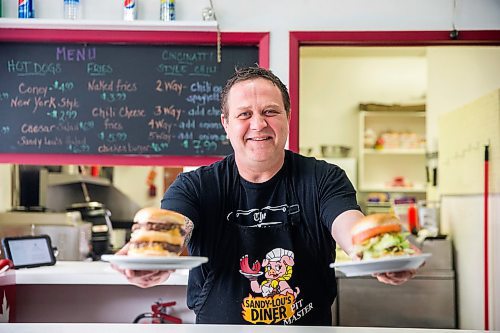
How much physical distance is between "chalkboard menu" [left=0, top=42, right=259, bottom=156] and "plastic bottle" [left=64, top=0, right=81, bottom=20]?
15 cm

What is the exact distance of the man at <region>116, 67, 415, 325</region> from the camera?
6.07ft

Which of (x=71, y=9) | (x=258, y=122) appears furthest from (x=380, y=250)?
(x=71, y=9)

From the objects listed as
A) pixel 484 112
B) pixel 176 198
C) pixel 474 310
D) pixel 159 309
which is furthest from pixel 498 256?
pixel 176 198

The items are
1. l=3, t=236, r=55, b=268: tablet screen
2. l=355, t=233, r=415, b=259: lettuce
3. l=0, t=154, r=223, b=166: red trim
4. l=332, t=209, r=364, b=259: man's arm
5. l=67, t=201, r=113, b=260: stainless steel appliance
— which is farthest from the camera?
l=67, t=201, r=113, b=260: stainless steel appliance

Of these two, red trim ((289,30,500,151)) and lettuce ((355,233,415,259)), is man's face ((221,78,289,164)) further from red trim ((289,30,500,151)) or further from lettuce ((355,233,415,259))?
red trim ((289,30,500,151))

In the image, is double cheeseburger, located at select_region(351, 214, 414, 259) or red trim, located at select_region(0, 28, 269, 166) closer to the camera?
double cheeseburger, located at select_region(351, 214, 414, 259)

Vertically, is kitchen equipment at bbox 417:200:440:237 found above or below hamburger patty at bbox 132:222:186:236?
below

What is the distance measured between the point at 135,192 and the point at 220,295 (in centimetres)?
480

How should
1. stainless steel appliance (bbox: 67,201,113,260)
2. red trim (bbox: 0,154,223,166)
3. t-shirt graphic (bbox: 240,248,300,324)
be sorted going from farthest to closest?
stainless steel appliance (bbox: 67,201,113,260) → red trim (bbox: 0,154,223,166) → t-shirt graphic (bbox: 240,248,300,324)

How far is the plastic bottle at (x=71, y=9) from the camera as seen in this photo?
3.25m

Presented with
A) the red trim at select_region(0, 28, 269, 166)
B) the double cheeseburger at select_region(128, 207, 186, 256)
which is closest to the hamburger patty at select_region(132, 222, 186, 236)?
the double cheeseburger at select_region(128, 207, 186, 256)

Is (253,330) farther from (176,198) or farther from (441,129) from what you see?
(441,129)

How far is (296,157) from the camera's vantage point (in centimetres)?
204

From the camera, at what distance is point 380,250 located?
144cm
